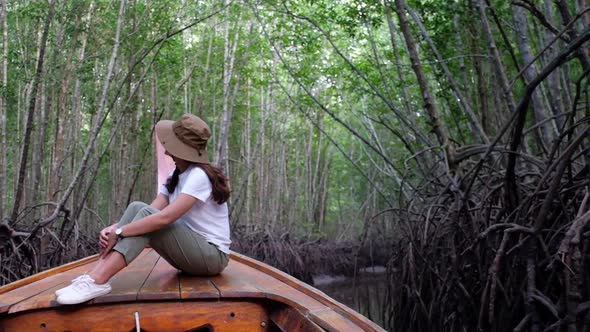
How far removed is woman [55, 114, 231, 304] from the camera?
230cm

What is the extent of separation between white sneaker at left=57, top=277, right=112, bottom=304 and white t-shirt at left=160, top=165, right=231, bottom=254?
490 millimetres

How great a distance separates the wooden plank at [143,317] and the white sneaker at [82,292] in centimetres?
6

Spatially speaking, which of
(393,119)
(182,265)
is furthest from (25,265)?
(393,119)

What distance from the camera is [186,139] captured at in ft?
8.21

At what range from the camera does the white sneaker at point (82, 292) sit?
2.04 metres

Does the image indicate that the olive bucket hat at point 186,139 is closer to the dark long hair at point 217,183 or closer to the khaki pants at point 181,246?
the dark long hair at point 217,183

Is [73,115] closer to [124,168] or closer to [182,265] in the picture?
[124,168]

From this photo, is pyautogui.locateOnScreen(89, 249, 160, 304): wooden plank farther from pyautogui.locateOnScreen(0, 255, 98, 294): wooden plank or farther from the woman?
pyautogui.locateOnScreen(0, 255, 98, 294): wooden plank

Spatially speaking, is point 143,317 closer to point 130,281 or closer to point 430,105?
point 130,281

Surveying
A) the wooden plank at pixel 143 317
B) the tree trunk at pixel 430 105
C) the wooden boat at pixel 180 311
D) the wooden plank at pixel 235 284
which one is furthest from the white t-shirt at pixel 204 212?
the tree trunk at pixel 430 105

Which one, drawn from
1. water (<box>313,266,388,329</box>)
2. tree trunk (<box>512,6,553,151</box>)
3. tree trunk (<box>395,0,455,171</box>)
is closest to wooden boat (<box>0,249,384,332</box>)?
tree trunk (<box>395,0,455,171</box>)

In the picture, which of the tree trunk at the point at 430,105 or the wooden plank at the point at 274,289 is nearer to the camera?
the wooden plank at the point at 274,289

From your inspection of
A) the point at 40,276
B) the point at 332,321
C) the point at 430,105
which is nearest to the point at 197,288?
the point at 332,321

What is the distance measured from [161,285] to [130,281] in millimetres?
179
